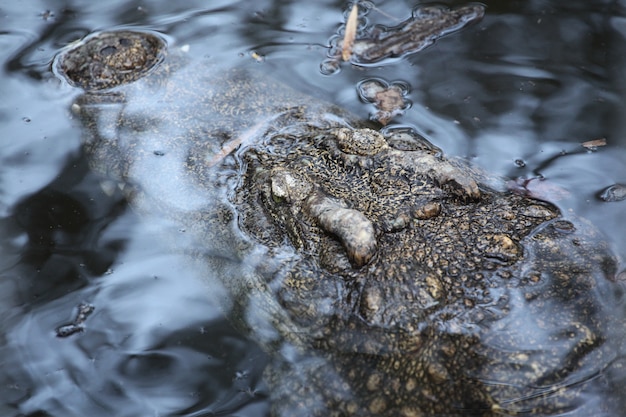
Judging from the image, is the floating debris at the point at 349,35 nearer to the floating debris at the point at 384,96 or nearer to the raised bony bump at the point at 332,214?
the floating debris at the point at 384,96

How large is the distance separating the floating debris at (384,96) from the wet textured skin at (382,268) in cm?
68

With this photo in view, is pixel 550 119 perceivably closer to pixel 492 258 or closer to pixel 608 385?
pixel 492 258

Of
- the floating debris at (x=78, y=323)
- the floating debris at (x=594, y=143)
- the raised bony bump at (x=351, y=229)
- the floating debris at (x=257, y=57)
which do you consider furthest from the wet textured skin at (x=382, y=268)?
the floating debris at (x=257, y=57)

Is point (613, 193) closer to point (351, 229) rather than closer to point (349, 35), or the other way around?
point (351, 229)

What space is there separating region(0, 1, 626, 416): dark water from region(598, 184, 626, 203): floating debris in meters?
0.04

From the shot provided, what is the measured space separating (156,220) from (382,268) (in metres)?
1.57

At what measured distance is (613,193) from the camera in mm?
3725

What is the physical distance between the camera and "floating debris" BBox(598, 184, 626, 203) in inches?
145

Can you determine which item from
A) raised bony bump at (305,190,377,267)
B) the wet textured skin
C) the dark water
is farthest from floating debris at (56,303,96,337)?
raised bony bump at (305,190,377,267)

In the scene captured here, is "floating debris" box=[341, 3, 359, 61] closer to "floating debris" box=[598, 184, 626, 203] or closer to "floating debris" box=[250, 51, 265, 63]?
"floating debris" box=[250, 51, 265, 63]

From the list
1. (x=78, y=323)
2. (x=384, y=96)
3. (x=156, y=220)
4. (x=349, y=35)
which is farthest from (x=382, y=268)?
(x=349, y=35)

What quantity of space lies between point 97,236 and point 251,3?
2636 millimetres

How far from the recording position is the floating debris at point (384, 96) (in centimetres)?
437

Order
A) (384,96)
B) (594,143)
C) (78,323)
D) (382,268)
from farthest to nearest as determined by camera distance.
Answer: (384,96) < (594,143) < (78,323) < (382,268)
